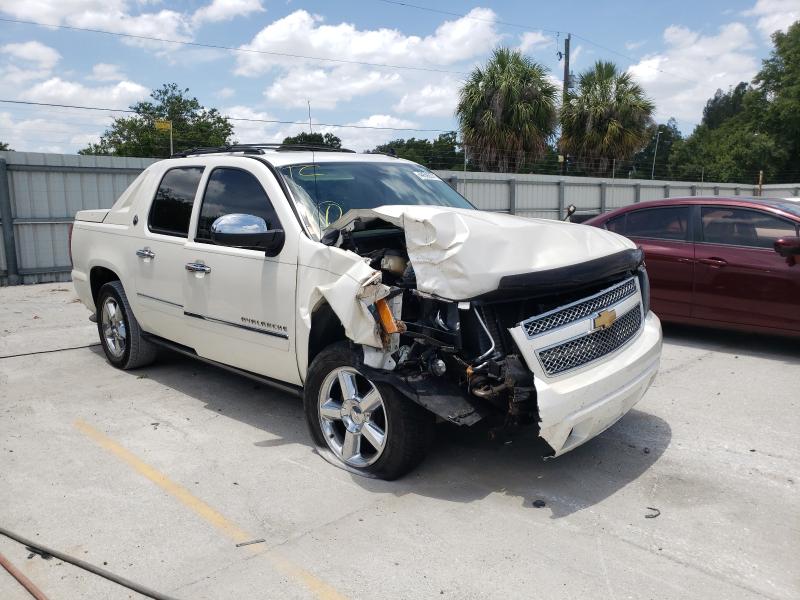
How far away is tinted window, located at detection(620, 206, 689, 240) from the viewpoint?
7.32 m

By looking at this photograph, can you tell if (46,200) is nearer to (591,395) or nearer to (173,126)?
(591,395)

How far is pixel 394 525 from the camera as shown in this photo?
350 centimetres

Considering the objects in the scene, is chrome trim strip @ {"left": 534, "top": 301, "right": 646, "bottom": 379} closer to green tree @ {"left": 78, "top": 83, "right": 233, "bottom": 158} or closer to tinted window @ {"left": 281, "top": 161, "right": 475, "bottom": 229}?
tinted window @ {"left": 281, "top": 161, "right": 475, "bottom": 229}

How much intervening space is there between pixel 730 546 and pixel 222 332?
131 inches

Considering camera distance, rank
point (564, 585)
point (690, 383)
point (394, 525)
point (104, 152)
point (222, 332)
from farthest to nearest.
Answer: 1. point (104, 152)
2. point (690, 383)
3. point (222, 332)
4. point (394, 525)
5. point (564, 585)

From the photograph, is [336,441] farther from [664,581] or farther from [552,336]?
[664,581]

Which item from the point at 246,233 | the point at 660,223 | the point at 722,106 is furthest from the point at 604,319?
the point at 722,106

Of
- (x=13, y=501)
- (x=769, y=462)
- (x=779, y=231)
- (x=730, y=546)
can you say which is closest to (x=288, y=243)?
(x=13, y=501)

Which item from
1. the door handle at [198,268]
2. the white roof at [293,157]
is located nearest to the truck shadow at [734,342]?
the white roof at [293,157]

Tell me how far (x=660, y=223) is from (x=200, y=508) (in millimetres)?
5769

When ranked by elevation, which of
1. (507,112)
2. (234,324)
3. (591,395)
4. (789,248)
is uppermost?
(507,112)

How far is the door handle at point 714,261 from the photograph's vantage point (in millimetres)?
6844

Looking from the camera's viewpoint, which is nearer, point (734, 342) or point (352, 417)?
point (352, 417)

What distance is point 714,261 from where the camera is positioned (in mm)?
6902
